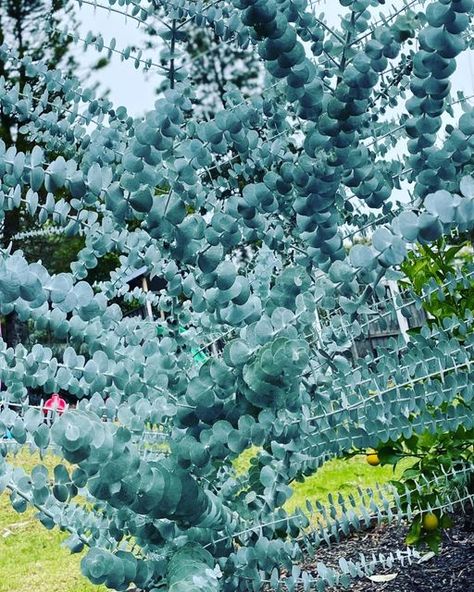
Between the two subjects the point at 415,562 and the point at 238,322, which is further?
the point at 415,562

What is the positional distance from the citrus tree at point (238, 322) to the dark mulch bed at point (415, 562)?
0.76m

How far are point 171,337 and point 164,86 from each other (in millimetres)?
439

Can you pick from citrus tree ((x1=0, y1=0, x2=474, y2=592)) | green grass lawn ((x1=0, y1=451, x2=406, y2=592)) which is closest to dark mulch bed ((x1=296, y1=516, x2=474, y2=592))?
green grass lawn ((x1=0, y1=451, x2=406, y2=592))

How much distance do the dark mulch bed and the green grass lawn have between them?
0.59m

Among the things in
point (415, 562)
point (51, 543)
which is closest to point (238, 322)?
point (415, 562)

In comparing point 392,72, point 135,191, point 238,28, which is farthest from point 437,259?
point 135,191

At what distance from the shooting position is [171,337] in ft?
4.49

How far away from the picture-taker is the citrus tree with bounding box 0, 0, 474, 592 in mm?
860

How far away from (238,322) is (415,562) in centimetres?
128

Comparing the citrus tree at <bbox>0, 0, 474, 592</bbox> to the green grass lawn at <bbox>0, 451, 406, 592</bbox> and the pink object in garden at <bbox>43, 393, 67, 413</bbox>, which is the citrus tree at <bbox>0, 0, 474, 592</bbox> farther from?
the green grass lawn at <bbox>0, 451, 406, 592</bbox>

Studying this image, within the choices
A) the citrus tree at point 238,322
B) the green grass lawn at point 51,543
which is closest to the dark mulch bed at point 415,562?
the green grass lawn at point 51,543

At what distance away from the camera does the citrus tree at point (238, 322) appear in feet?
2.82

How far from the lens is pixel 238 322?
1021 millimetres

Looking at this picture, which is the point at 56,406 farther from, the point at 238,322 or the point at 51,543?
the point at 51,543
